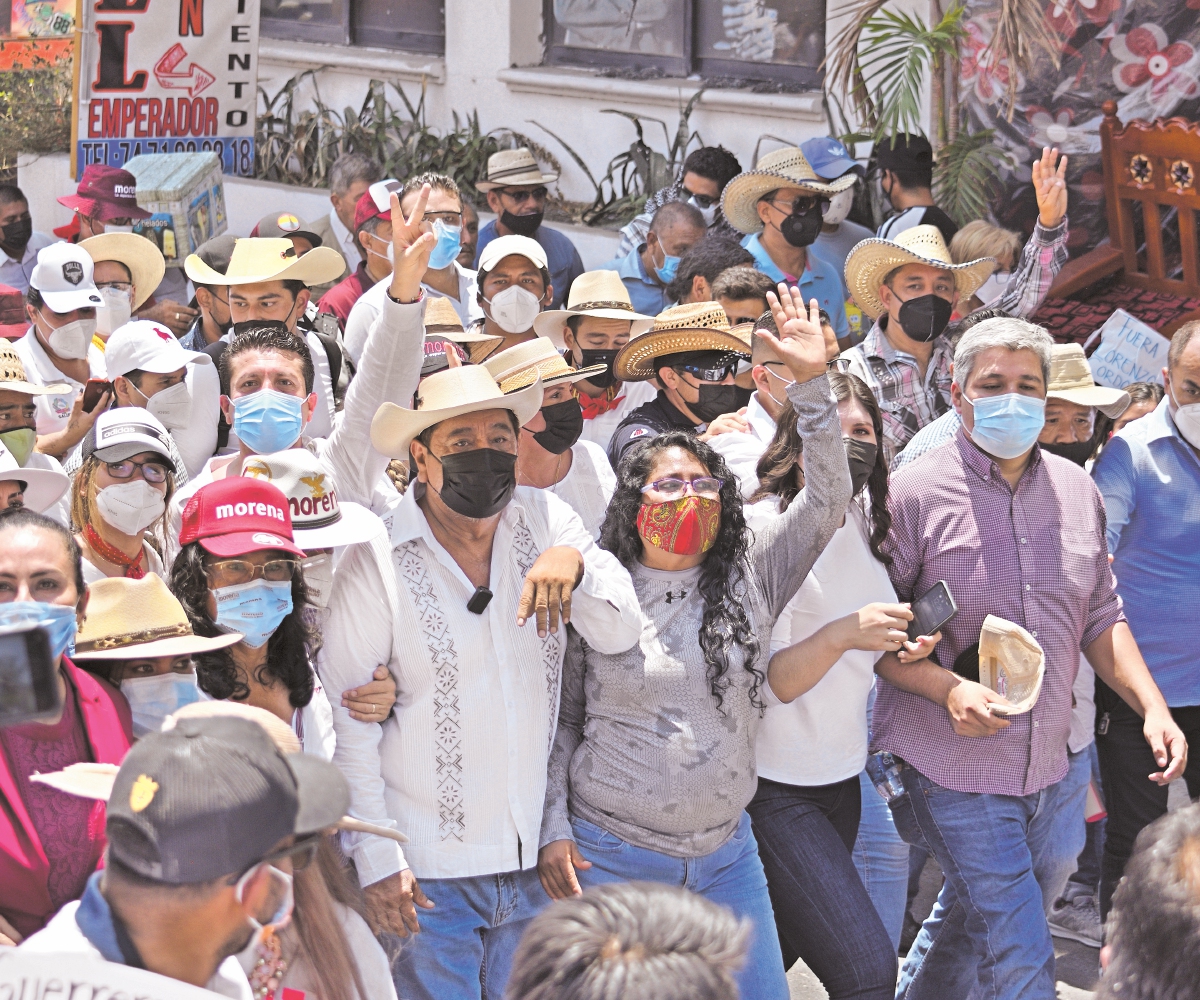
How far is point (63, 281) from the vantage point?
587 centimetres

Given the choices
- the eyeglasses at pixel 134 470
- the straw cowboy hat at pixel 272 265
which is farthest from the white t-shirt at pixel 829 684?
the straw cowboy hat at pixel 272 265

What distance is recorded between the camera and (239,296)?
5.73 meters

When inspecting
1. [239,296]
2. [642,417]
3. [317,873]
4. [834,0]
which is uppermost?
[834,0]

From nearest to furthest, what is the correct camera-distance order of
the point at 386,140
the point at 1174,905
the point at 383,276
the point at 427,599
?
the point at 1174,905 → the point at 427,599 → the point at 383,276 → the point at 386,140

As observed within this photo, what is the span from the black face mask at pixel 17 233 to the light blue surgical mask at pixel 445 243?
3327mm

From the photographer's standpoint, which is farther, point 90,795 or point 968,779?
point 968,779

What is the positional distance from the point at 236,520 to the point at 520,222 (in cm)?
493

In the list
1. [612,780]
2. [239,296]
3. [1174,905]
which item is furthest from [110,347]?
[1174,905]

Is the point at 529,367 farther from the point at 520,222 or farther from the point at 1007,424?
the point at 520,222

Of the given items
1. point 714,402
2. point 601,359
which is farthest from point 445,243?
point 714,402

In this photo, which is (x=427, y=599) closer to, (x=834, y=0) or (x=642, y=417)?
(x=642, y=417)

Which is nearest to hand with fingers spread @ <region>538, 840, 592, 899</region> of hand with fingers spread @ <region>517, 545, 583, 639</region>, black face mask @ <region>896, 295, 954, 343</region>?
hand with fingers spread @ <region>517, 545, 583, 639</region>

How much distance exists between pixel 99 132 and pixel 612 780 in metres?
6.85

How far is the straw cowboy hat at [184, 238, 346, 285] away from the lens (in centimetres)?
573
